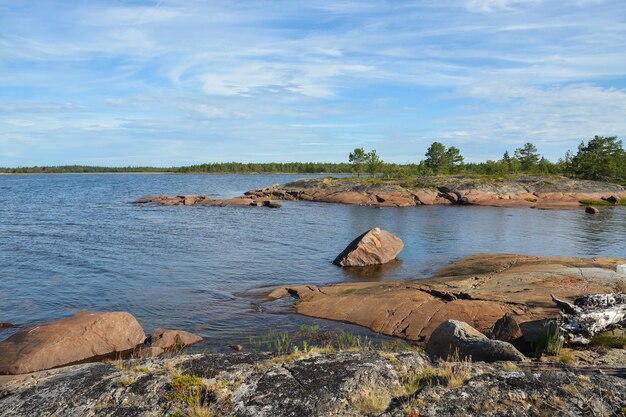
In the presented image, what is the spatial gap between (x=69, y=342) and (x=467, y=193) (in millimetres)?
71917

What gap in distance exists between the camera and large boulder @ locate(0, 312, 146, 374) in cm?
1309

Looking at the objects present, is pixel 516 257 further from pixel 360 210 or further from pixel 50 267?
pixel 360 210

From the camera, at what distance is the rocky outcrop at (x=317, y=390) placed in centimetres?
725

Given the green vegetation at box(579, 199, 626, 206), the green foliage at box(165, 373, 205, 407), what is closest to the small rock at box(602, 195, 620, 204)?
the green vegetation at box(579, 199, 626, 206)

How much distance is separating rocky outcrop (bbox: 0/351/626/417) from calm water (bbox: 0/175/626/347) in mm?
7094

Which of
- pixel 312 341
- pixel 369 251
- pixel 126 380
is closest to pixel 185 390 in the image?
pixel 126 380

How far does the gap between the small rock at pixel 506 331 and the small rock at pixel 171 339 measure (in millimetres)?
9431

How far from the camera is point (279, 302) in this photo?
20.1 metres

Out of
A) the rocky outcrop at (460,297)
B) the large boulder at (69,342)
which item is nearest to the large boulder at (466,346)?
the rocky outcrop at (460,297)

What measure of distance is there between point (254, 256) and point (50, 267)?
473 inches

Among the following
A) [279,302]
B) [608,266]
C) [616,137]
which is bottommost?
[279,302]

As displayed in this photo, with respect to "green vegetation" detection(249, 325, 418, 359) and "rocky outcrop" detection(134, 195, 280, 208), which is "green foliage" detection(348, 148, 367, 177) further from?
"green vegetation" detection(249, 325, 418, 359)

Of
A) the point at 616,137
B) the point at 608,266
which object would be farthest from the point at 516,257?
the point at 616,137

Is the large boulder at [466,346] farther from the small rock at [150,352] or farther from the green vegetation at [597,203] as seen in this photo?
the green vegetation at [597,203]
